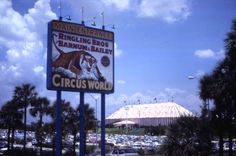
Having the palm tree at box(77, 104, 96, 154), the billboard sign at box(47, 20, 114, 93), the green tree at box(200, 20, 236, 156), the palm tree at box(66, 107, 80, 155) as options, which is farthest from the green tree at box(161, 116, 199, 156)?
the palm tree at box(77, 104, 96, 154)

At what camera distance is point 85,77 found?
28.8 meters

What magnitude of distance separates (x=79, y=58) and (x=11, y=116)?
1381 inches

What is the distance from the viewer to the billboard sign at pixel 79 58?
26.9 m

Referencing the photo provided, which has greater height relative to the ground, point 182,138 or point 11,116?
point 11,116

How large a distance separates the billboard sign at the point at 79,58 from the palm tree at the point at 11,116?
102ft

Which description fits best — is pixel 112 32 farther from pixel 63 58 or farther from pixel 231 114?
pixel 231 114

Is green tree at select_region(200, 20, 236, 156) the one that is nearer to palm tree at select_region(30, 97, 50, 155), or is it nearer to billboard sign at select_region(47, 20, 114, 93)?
billboard sign at select_region(47, 20, 114, 93)

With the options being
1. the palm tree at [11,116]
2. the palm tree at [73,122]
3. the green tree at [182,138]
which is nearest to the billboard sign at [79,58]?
the green tree at [182,138]

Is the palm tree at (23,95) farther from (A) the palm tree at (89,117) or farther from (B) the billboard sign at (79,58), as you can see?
(B) the billboard sign at (79,58)

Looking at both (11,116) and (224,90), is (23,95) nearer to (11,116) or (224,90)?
(11,116)

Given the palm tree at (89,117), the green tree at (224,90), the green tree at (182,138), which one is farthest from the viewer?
the palm tree at (89,117)

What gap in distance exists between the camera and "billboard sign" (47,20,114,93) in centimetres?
2692

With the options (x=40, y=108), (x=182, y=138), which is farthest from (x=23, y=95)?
(x=182, y=138)

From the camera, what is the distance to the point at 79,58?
2859cm
